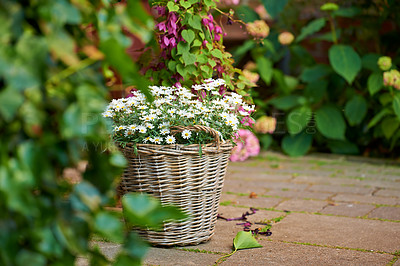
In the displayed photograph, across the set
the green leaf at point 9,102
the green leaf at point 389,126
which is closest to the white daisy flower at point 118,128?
the green leaf at point 9,102

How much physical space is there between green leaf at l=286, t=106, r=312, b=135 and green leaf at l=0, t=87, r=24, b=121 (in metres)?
3.59

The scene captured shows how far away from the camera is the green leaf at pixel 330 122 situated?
13.4ft

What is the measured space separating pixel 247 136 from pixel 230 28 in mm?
1961

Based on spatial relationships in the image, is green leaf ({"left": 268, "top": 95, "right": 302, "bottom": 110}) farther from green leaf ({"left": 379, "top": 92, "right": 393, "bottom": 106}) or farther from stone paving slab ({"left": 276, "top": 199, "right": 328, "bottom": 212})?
stone paving slab ({"left": 276, "top": 199, "right": 328, "bottom": 212})

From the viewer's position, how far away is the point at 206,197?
1.96 meters

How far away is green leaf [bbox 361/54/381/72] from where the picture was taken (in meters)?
4.05

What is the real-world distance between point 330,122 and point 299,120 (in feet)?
0.87

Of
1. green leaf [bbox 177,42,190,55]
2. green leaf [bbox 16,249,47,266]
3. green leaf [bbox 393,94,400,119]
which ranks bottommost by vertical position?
green leaf [bbox 393,94,400,119]

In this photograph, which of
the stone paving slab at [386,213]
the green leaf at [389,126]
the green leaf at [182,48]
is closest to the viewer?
the green leaf at [182,48]

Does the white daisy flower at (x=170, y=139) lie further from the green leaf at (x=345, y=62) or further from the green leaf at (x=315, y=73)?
the green leaf at (x=315, y=73)

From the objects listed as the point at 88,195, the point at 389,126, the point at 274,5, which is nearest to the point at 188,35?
the point at 88,195

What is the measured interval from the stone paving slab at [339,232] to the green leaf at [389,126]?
5.23 ft

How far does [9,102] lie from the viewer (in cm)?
75

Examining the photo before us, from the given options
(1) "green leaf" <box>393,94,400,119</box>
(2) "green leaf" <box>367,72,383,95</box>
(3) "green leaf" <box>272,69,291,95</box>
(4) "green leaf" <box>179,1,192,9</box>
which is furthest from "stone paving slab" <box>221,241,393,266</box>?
(3) "green leaf" <box>272,69,291,95</box>
